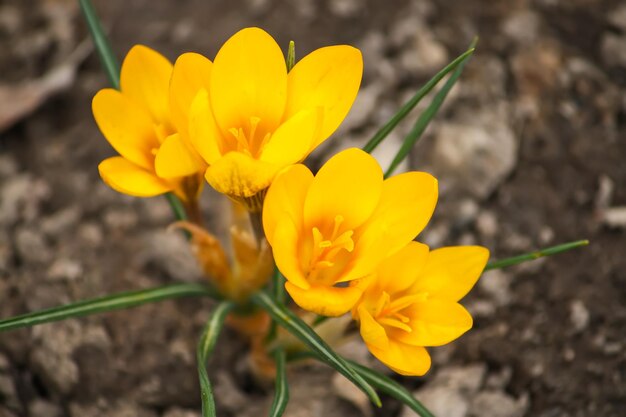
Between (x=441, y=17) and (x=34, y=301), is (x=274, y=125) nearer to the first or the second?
(x=34, y=301)

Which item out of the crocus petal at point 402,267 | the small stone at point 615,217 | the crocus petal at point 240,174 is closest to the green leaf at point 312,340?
the crocus petal at point 402,267

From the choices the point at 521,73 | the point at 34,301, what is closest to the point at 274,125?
the point at 34,301

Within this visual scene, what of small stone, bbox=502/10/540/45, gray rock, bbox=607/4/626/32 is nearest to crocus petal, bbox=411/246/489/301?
small stone, bbox=502/10/540/45

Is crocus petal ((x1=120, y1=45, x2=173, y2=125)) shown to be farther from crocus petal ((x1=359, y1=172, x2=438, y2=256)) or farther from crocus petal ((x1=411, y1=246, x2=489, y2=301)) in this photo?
crocus petal ((x1=411, y1=246, x2=489, y2=301))

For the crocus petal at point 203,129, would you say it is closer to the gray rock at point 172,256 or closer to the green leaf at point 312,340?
the green leaf at point 312,340

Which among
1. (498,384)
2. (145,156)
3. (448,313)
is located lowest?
(498,384)

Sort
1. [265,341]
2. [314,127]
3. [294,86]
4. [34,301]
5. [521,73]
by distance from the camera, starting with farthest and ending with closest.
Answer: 1. [521,73]
2. [34,301]
3. [265,341]
4. [294,86]
5. [314,127]
